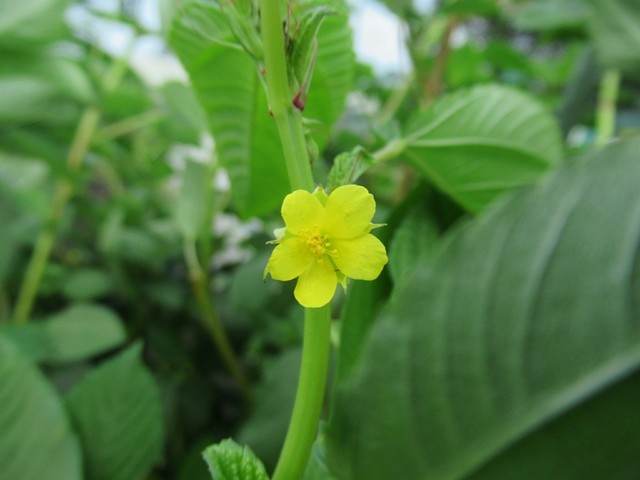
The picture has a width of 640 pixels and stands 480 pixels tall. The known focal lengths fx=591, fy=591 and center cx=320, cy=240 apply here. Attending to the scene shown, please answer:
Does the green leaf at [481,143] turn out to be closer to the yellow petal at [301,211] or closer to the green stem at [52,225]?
the yellow petal at [301,211]

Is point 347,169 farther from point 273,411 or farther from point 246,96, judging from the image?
point 273,411

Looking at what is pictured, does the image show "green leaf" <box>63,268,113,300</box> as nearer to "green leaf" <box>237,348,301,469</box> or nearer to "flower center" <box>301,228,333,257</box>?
"green leaf" <box>237,348,301,469</box>

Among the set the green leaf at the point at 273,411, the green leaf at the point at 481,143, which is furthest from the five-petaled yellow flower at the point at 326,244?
the green leaf at the point at 273,411

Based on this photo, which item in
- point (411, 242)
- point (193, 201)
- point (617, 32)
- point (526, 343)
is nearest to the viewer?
point (526, 343)

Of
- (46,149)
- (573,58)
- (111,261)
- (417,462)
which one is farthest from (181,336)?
(573,58)

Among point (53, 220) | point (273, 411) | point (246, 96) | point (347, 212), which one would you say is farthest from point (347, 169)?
point (53, 220)

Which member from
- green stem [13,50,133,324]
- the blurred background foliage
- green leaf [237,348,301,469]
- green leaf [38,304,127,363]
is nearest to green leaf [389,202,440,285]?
the blurred background foliage
